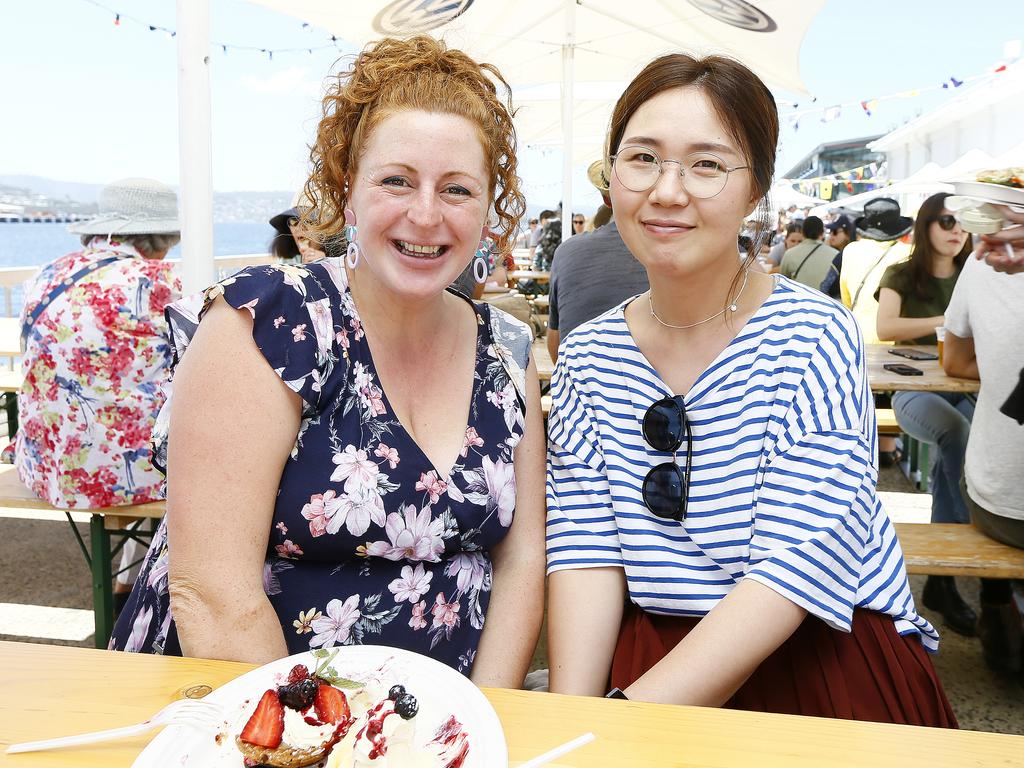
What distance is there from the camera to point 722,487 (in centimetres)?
139

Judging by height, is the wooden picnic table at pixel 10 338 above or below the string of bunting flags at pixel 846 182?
below

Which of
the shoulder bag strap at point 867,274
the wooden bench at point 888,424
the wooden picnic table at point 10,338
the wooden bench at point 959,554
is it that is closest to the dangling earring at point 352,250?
the wooden bench at point 959,554

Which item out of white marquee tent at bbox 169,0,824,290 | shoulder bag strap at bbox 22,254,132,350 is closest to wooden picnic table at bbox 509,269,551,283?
white marquee tent at bbox 169,0,824,290

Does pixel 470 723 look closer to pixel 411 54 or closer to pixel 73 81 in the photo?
pixel 411 54

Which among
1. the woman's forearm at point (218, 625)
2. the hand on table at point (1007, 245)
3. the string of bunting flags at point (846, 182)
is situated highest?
the string of bunting flags at point (846, 182)

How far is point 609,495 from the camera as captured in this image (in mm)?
1481

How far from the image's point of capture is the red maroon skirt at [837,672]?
4.23 ft

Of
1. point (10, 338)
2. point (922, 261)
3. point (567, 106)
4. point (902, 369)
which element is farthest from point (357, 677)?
point (567, 106)

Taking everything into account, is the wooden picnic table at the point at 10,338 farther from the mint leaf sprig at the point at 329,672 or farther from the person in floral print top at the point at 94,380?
the mint leaf sprig at the point at 329,672

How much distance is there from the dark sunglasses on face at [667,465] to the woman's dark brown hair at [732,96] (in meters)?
0.48

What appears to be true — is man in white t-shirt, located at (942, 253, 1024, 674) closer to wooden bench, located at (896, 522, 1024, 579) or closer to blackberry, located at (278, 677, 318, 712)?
wooden bench, located at (896, 522, 1024, 579)

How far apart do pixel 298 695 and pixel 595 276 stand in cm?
294

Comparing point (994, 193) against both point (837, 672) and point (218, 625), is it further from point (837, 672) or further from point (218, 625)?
point (218, 625)

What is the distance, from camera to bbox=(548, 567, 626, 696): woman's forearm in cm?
138
